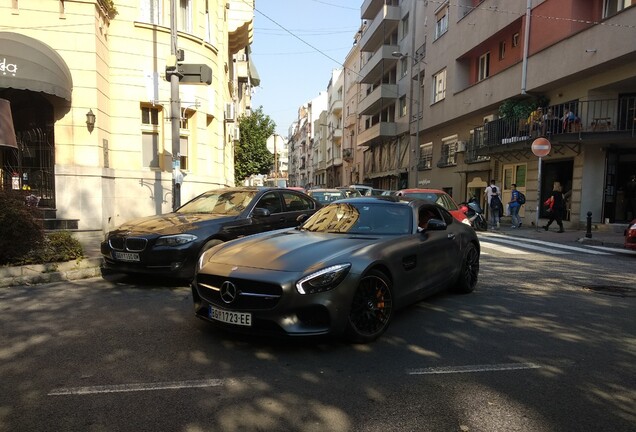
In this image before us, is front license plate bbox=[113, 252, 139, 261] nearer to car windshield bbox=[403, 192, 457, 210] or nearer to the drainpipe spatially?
car windshield bbox=[403, 192, 457, 210]

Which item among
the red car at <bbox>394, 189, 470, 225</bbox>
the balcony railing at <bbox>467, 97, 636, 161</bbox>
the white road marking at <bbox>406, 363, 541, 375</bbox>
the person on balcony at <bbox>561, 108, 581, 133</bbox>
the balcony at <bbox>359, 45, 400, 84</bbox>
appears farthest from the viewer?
the balcony at <bbox>359, 45, 400, 84</bbox>

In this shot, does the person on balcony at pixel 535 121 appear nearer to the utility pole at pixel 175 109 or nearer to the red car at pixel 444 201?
the red car at pixel 444 201

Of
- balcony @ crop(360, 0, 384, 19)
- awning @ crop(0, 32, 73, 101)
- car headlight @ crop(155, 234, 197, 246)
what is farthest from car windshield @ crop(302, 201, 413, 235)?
balcony @ crop(360, 0, 384, 19)

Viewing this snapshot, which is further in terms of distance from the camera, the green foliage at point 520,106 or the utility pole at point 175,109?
the green foliage at point 520,106

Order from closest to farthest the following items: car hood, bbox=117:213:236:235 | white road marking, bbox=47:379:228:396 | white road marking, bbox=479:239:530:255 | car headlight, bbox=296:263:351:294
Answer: white road marking, bbox=47:379:228:396 → car headlight, bbox=296:263:351:294 → car hood, bbox=117:213:236:235 → white road marking, bbox=479:239:530:255

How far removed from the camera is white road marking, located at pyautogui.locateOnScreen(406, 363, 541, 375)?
3.59 meters

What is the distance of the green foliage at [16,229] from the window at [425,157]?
2549 centimetres

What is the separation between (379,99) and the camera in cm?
3559

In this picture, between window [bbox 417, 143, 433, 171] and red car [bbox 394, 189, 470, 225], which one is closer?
red car [bbox 394, 189, 470, 225]

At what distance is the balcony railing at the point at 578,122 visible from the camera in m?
14.9

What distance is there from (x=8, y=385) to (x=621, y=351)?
17.0 feet

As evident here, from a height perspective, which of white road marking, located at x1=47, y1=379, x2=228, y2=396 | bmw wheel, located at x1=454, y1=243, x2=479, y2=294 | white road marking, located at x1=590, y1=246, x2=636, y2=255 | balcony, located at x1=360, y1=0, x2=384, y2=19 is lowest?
white road marking, located at x1=47, y1=379, x2=228, y2=396

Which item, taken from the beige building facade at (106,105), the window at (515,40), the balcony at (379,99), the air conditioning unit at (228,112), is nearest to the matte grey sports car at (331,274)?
the beige building facade at (106,105)

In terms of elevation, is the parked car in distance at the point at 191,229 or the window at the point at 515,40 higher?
the window at the point at 515,40
